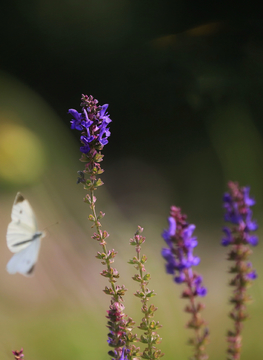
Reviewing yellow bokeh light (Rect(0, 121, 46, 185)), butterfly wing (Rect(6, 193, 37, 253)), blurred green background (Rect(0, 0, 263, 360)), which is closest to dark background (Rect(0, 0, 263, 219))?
blurred green background (Rect(0, 0, 263, 360))

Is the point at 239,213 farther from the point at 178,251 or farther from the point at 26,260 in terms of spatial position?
the point at 26,260

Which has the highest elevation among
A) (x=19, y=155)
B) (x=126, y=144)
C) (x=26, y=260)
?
(x=126, y=144)

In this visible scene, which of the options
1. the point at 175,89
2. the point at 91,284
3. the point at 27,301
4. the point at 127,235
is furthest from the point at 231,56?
the point at 27,301

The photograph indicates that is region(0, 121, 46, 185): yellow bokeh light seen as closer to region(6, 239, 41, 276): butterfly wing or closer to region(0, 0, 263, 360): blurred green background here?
region(0, 0, 263, 360): blurred green background

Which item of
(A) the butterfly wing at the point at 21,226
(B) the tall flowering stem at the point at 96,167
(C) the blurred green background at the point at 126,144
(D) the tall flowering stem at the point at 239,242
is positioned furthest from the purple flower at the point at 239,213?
(C) the blurred green background at the point at 126,144

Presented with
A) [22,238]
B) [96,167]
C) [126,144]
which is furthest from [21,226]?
[126,144]
